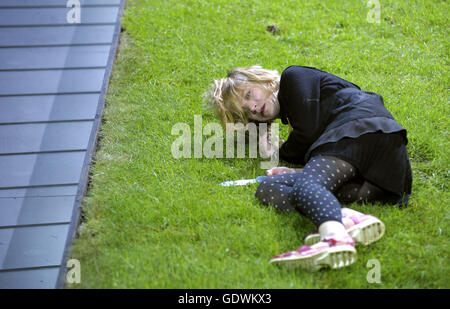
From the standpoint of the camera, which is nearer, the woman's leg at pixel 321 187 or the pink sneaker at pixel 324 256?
the pink sneaker at pixel 324 256

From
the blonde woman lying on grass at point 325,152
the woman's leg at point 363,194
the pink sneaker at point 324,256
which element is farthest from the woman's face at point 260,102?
the pink sneaker at point 324,256

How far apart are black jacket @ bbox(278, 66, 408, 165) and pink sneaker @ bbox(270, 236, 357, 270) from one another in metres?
0.53

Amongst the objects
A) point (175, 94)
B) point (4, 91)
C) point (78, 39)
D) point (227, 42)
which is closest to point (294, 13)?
point (227, 42)

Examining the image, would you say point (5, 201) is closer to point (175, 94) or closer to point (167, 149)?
point (167, 149)

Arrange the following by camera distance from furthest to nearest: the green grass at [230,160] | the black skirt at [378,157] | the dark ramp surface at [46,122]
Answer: the dark ramp surface at [46,122]
the black skirt at [378,157]
the green grass at [230,160]

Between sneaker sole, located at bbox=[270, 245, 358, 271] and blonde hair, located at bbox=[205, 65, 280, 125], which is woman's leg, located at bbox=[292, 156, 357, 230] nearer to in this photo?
sneaker sole, located at bbox=[270, 245, 358, 271]

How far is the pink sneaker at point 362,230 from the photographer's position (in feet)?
6.59

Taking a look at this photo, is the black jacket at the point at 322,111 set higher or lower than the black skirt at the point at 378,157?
higher

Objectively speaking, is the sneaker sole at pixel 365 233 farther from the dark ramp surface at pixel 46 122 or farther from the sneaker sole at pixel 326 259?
the dark ramp surface at pixel 46 122

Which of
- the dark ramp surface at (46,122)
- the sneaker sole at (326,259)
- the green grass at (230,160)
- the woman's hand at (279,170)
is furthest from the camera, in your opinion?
the woman's hand at (279,170)

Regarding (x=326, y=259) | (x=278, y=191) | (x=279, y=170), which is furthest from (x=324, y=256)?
(x=279, y=170)

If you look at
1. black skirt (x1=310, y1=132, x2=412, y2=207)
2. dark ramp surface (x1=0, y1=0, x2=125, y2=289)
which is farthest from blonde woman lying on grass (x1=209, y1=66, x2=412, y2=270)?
dark ramp surface (x1=0, y1=0, x2=125, y2=289)

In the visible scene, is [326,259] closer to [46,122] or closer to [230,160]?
[230,160]

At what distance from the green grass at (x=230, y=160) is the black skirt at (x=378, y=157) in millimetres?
143
